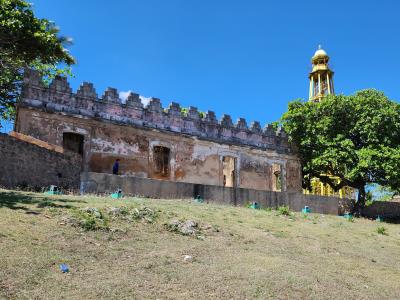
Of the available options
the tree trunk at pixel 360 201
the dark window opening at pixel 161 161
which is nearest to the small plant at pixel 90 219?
the dark window opening at pixel 161 161

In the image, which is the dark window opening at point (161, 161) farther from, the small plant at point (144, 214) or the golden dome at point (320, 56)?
the golden dome at point (320, 56)

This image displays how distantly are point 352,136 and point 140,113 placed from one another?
32.9 feet

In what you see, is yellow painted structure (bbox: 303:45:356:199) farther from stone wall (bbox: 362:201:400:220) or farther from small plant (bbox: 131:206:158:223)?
small plant (bbox: 131:206:158:223)

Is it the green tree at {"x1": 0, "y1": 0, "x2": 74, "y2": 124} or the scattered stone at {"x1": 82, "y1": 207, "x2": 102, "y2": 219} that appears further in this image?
the green tree at {"x1": 0, "y1": 0, "x2": 74, "y2": 124}

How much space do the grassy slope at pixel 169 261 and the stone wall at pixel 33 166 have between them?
67.6 inches

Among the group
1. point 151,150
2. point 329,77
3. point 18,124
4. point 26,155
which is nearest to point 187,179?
point 151,150

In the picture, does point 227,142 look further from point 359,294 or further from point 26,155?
point 359,294

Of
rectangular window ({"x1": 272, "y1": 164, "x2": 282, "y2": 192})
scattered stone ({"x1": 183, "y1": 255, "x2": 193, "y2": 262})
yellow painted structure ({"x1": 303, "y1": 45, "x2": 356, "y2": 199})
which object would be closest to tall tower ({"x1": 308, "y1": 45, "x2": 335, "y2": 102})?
yellow painted structure ({"x1": 303, "y1": 45, "x2": 356, "y2": 199})

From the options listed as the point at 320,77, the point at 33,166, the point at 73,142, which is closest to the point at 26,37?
the point at 33,166

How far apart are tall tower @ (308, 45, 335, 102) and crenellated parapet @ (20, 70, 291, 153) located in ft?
38.8

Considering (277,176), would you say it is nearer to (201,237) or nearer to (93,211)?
(201,237)

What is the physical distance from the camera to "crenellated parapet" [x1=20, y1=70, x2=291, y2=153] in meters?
18.0

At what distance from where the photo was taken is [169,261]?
823 cm

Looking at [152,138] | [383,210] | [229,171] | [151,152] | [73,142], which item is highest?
[152,138]
